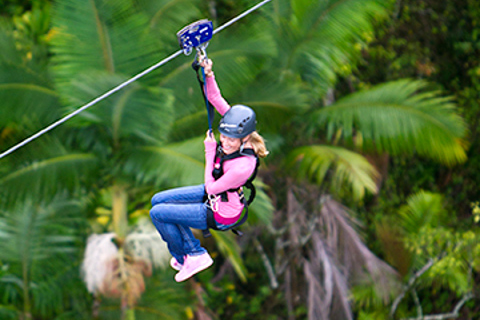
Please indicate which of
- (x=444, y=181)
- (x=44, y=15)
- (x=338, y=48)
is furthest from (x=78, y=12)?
(x=444, y=181)

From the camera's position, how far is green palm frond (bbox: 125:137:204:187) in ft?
20.0

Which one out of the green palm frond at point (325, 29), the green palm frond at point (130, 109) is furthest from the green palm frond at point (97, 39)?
the green palm frond at point (325, 29)

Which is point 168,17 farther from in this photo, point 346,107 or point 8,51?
point 346,107

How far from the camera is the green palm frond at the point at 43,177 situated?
255 inches

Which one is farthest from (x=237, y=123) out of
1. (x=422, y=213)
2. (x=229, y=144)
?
(x=422, y=213)

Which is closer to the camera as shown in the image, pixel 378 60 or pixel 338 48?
pixel 338 48

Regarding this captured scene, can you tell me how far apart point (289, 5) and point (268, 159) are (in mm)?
1825

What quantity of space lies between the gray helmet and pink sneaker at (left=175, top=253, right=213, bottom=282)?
0.81 m

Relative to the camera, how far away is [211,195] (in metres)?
3.70

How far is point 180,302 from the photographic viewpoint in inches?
304

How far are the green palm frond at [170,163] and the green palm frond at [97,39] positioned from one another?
2.57 feet

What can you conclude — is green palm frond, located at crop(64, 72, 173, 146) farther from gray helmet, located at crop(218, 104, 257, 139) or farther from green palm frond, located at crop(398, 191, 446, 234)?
green palm frond, located at crop(398, 191, 446, 234)

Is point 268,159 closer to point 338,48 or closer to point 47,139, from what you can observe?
point 338,48

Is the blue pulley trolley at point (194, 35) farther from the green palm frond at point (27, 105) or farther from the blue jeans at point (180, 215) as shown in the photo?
the green palm frond at point (27, 105)
